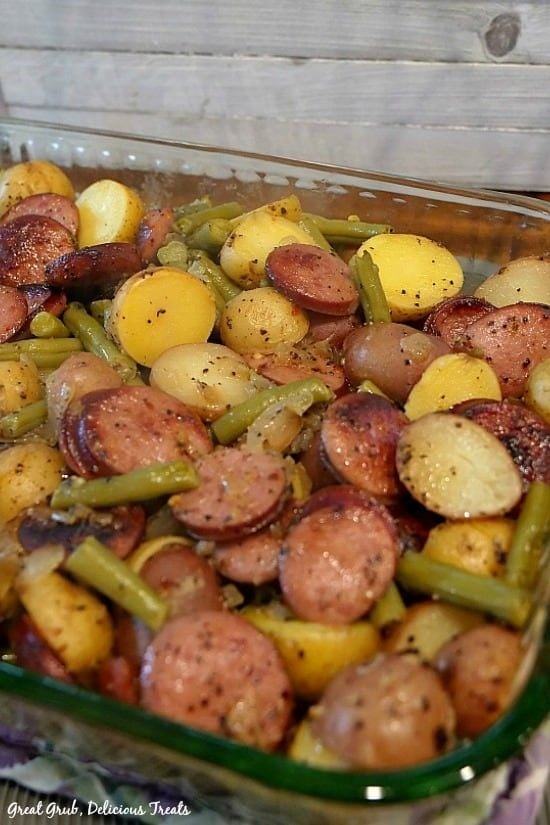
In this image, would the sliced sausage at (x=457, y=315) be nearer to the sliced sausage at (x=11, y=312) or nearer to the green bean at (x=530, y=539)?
the green bean at (x=530, y=539)

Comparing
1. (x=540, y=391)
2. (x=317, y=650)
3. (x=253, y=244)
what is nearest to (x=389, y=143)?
(x=253, y=244)

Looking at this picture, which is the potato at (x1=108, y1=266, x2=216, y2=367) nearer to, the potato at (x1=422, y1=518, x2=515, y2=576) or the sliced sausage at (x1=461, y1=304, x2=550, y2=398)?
the sliced sausage at (x1=461, y1=304, x2=550, y2=398)

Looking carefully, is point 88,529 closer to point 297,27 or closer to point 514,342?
point 514,342

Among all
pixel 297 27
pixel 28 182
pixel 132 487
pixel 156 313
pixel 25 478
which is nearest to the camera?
pixel 132 487

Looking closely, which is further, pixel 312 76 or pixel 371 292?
pixel 312 76

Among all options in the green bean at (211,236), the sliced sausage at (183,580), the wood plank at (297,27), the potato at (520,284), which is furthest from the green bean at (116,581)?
the wood plank at (297,27)

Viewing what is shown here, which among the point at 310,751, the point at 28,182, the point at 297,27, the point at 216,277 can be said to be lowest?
the point at 310,751

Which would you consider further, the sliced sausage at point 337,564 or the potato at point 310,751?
the sliced sausage at point 337,564

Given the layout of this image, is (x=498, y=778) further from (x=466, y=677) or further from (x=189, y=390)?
(x=189, y=390)
